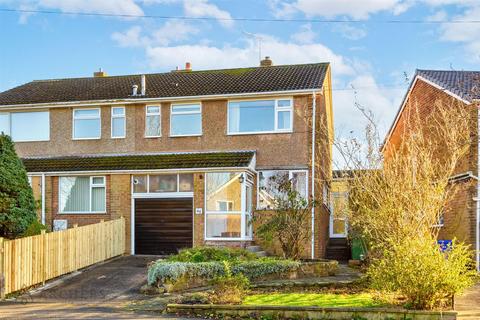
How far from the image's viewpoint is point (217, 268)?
1492 centimetres

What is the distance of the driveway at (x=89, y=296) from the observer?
1195 cm

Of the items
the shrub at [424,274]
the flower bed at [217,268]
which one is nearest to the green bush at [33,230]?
the flower bed at [217,268]

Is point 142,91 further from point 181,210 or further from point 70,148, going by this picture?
point 181,210

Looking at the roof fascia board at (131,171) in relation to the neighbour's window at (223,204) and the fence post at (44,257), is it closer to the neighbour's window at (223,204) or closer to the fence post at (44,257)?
the neighbour's window at (223,204)

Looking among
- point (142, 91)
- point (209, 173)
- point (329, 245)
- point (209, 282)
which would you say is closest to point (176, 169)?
point (209, 173)

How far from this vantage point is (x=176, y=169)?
20266 mm

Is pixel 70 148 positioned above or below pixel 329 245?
above

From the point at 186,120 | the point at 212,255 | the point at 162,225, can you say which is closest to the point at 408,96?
the point at 186,120

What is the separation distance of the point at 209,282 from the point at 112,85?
12.9 metres

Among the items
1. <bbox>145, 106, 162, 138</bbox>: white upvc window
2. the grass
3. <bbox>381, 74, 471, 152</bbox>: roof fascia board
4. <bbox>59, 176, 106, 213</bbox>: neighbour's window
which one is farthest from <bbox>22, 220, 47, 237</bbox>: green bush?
<bbox>381, 74, 471, 152</bbox>: roof fascia board

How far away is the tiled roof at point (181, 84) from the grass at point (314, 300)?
30.7 ft

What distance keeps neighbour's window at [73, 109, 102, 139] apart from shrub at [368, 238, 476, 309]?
14651 mm

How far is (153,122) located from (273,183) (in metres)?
5.27

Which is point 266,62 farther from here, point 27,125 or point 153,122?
point 27,125
